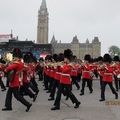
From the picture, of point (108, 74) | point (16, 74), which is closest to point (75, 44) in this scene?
point (108, 74)

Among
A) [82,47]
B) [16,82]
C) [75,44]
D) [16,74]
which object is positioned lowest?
[16,82]

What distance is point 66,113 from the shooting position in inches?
295

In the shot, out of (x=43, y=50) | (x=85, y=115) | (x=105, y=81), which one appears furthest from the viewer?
(x=43, y=50)

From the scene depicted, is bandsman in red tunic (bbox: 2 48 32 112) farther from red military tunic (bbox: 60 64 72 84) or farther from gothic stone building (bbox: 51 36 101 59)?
gothic stone building (bbox: 51 36 101 59)

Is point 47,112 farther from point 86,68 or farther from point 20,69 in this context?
point 86,68

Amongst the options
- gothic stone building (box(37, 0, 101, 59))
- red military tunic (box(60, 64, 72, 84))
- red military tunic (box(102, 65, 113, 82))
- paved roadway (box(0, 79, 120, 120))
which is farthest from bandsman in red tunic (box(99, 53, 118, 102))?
gothic stone building (box(37, 0, 101, 59))

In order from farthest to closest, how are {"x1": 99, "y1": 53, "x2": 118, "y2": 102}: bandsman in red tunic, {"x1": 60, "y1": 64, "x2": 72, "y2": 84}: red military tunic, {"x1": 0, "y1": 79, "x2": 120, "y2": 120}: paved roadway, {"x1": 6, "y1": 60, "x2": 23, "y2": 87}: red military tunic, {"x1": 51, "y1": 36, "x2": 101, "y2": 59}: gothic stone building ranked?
{"x1": 51, "y1": 36, "x2": 101, "y2": 59}: gothic stone building < {"x1": 99, "y1": 53, "x2": 118, "y2": 102}: bandsman in red tunic < {"x1": 60, "y1": 64, "x2": 72, "y2": 84}: red military tunic < {"x1": 6, "y1": 60, "x2": 23, "y2": 87}: red military tunic < {"x1": 0, "y1": 79, "x2": 120, "y2": 120}: paved roadway

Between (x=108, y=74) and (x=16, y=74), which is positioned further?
(x=108, y=74)

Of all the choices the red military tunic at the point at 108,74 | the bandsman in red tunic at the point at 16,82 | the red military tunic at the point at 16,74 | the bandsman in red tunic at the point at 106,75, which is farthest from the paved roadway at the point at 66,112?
the red military tunic at the point at 108,74

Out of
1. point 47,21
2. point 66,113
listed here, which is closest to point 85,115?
point 66,113

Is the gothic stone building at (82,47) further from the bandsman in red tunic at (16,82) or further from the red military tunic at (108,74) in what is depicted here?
the bandsman in red tunic at (16,82)

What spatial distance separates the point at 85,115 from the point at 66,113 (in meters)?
0.56

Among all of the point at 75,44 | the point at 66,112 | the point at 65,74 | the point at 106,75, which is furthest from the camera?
the point at 75,44

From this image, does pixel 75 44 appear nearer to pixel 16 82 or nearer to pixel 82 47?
pixel 82 47
